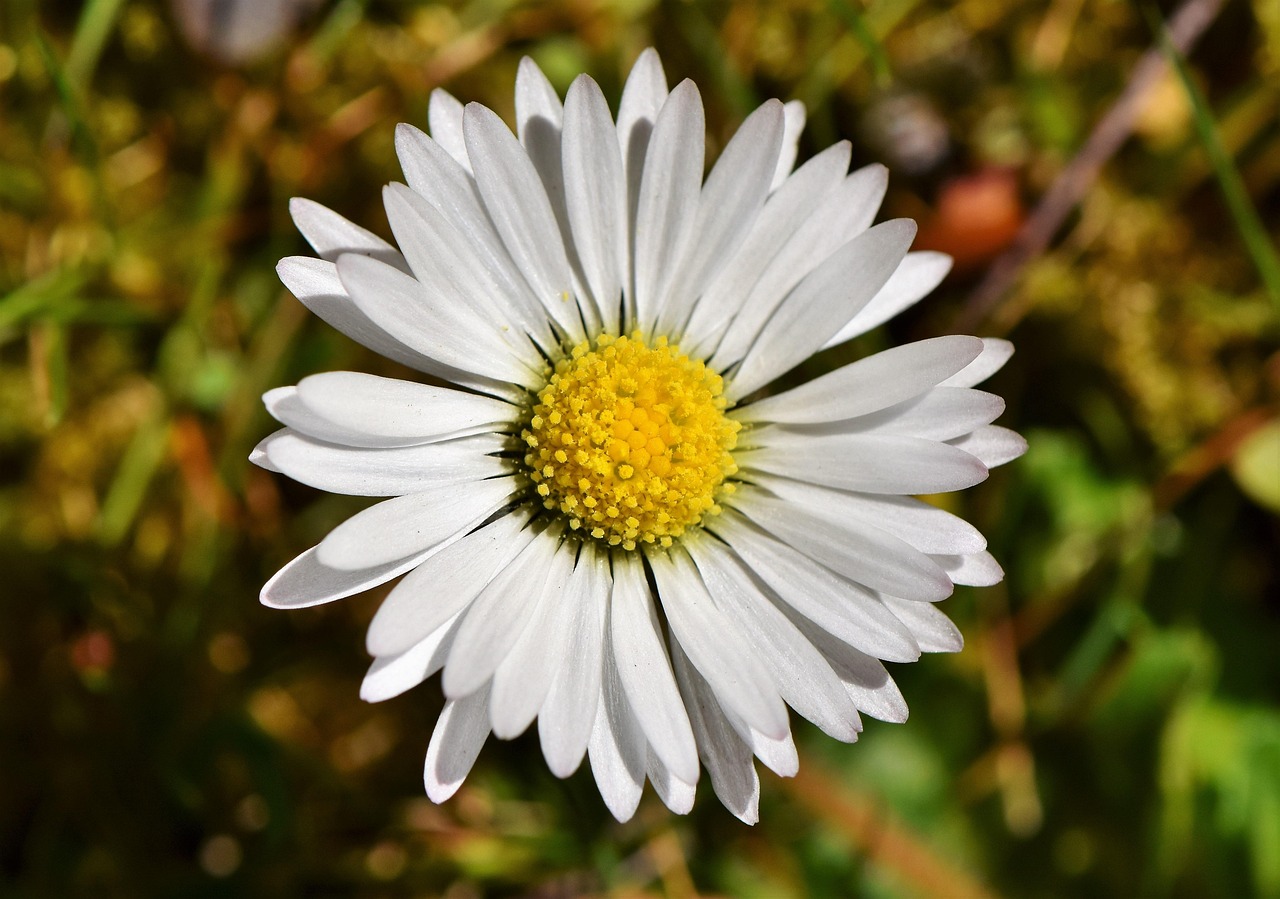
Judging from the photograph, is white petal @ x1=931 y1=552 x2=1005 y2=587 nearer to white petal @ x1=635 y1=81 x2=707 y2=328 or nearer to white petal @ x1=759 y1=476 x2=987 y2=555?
white petal @ x1=759 y1=476 x2=987 y2=555

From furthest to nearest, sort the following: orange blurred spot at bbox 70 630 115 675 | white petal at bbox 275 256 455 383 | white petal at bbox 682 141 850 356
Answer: orange blurred spot at bbox 70 630 115 675, white petal at bbox 682 141 850 356, white petal at bbox 275 256 455 383

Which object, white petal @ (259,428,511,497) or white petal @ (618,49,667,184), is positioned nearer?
white petal @ (259,428,511,497)

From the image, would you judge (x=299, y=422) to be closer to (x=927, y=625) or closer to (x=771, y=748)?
(x=771, y=748)

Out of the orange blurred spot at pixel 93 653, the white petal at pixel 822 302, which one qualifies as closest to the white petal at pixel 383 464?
the white petal at pixel 822 302

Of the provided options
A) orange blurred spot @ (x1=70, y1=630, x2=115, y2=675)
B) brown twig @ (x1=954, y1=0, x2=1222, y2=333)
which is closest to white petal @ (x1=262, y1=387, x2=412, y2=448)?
orange blurred spot @ (x1=70, y1=630, x2=115, y2=675)

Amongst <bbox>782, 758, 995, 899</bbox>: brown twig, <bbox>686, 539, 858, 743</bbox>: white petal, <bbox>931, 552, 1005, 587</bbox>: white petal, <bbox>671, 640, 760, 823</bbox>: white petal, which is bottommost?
<bbox>782, 758, 995, 899</bbox>: brown twig

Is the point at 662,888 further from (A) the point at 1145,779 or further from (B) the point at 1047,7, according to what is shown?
(B) the point at 1047,7
